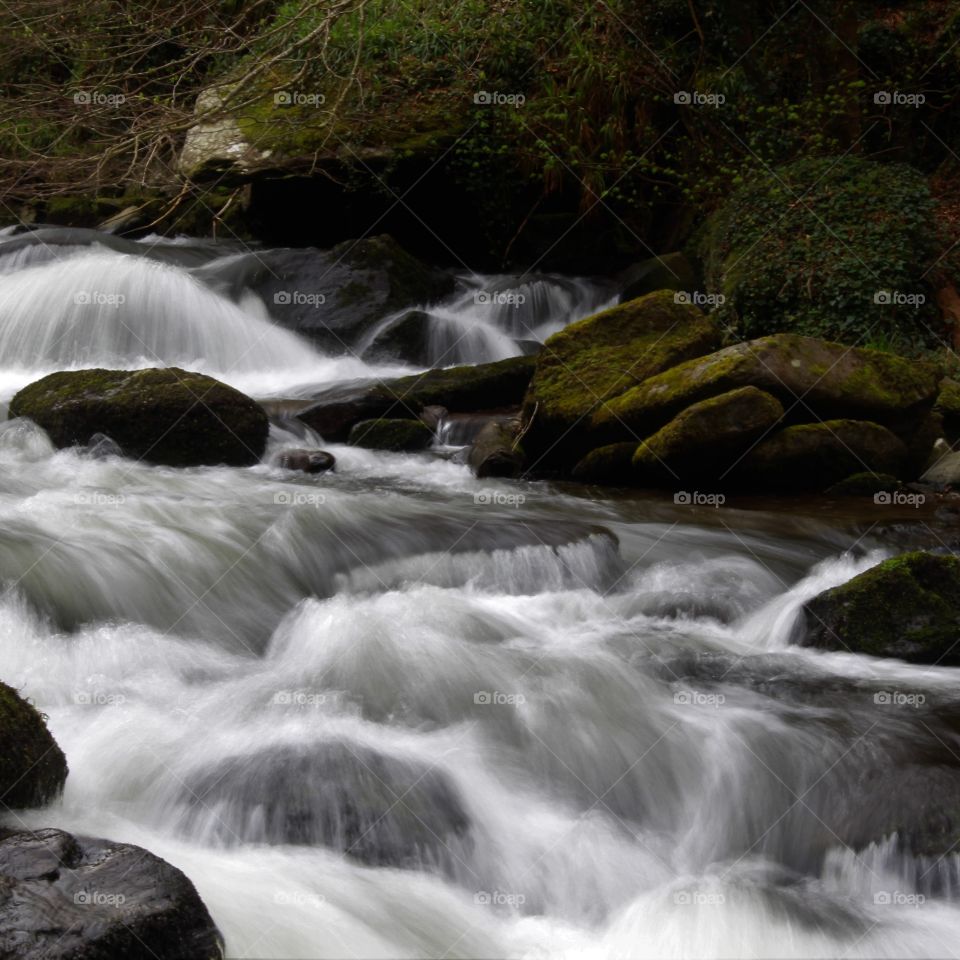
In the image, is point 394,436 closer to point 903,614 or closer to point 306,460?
point 306,460

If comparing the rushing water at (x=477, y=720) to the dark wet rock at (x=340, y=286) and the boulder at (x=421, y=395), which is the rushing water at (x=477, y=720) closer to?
the boulder at (x=421, y=395)

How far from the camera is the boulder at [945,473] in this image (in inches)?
308

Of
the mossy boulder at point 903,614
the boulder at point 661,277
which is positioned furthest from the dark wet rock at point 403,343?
the mossy boulder at point 903,614

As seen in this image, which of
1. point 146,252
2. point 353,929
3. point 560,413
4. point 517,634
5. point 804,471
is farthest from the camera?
point 146,252

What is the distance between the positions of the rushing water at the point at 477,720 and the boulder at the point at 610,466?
2.01 ft

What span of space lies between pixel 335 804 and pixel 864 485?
16.5 feet

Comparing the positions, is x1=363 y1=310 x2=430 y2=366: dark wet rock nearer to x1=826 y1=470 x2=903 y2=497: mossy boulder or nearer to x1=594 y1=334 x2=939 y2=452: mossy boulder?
x1=594 y1=334 x2=939 y2=452: mossy boulder

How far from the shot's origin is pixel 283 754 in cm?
399

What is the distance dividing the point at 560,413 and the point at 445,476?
0.96 meters

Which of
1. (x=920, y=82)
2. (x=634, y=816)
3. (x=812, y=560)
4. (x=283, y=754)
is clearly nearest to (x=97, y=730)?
(x=283, y=754)

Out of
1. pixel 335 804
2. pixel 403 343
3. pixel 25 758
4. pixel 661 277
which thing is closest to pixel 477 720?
pixel 335 804

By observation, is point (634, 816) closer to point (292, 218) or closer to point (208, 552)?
point (208, 552)

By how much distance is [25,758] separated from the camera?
3.43 meters

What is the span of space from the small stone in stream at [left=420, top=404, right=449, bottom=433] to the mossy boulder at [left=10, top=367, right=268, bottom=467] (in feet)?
5.08
